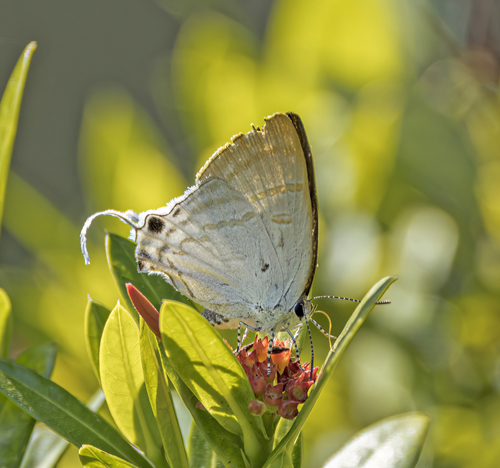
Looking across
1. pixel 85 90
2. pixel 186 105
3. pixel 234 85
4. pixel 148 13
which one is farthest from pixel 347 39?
pixel 85 90

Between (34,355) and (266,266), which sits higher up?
(266,266)

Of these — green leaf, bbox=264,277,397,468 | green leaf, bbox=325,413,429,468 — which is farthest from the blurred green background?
green leaf, bbox=264,277,397,468

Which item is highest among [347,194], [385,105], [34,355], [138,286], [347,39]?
[347,39]

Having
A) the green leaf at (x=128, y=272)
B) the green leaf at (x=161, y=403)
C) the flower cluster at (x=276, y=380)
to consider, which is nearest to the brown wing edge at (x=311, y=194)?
the flower cluster at (x=276, y=380)

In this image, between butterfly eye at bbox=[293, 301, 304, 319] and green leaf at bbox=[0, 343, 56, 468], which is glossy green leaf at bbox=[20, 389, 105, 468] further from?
butterfly eye at bbox=[293, 301, 304, 319]

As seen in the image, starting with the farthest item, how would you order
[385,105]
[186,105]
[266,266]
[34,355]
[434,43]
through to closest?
[434,43] < [186,105] < [385,105] < [266,266] < [34,355]

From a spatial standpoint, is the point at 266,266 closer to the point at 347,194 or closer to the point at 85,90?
the point at 347,194

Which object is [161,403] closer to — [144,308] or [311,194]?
[144,308]
